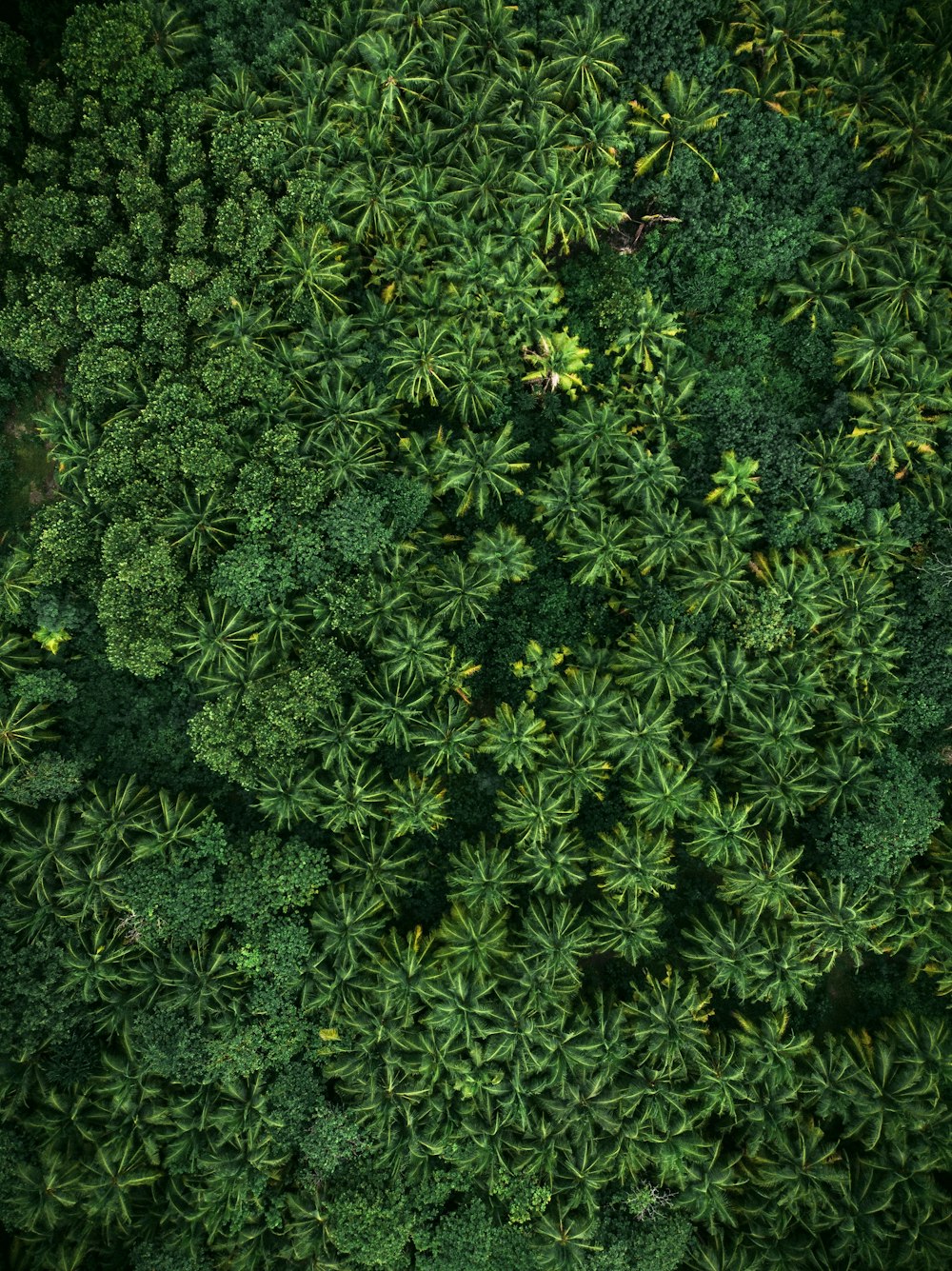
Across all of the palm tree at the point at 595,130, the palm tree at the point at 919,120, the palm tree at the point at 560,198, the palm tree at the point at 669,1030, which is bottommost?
the palm tree at the point at 669,1030

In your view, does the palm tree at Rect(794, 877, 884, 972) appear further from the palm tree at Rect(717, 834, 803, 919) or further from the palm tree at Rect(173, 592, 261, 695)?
the palm tree at Rect(173, 592, 261, 695)

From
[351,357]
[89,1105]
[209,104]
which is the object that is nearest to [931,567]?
[351,357]

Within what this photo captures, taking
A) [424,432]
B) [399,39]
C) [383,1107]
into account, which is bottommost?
[383,1107]

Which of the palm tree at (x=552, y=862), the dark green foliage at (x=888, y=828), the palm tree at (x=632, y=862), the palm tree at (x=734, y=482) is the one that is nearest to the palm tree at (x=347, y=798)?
the palm tree at (x=552, y=862)

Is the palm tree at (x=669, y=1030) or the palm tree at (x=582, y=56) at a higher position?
the palm tree at (x=582, y=56)

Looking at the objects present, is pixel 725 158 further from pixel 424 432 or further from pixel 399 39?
pixel 424 432

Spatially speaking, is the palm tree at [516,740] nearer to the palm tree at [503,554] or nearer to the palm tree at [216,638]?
the palm tree at [503,554]

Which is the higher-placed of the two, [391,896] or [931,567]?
[931,567]

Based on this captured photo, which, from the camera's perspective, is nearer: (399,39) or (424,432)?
(399,39)
